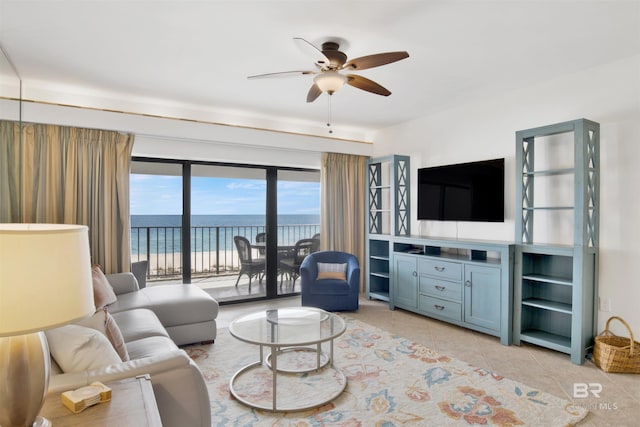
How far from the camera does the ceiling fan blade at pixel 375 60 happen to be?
2.38 metres

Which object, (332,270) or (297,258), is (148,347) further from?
(297,258)

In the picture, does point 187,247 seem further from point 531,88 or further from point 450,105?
point 531,88

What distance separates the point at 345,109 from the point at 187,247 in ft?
8.65

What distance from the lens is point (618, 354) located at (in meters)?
2.83

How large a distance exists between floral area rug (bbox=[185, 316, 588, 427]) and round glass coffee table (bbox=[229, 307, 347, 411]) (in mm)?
14

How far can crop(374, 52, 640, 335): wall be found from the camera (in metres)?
3.09

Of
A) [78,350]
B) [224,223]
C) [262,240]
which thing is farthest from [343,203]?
[78,350]

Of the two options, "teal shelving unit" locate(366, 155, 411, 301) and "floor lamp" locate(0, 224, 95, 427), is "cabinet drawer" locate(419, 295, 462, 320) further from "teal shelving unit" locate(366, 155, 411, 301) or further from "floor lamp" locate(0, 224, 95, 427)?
"floor lamp" locate(0, 224, 95, 427)

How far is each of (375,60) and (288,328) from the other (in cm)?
202

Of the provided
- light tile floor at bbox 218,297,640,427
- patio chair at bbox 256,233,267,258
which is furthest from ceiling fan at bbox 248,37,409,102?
patio chair at bbox 256,233,267,258

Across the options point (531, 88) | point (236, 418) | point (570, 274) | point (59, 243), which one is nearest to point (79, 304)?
point (59, 243)

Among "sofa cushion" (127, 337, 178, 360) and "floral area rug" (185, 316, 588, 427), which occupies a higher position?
"sofa cushion" (127, 337, 178, 360)

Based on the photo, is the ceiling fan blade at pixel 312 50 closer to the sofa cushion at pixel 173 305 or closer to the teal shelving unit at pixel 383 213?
the teal shelving unit at pixel 383 213

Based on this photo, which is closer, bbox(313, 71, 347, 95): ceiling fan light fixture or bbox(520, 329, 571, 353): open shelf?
bbox(313, 71, 347, 95): ceiling fan light fixture
